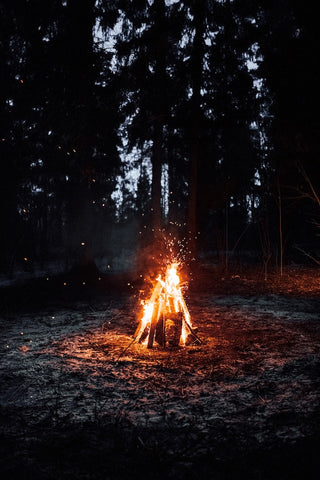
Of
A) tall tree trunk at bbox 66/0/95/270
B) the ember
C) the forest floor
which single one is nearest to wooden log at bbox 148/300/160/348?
the ember

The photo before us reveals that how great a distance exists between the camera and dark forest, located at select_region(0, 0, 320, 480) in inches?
123

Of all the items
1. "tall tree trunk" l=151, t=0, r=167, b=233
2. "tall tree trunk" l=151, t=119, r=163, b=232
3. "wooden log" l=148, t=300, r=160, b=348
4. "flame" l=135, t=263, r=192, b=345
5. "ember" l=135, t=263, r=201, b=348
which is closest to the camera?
"wooden log" l=148, t=300, r=160, b=348

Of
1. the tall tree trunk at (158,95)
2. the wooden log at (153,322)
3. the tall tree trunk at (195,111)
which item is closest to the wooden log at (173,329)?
the wooden log at (153,322)

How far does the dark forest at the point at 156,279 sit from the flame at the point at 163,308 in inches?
3.5

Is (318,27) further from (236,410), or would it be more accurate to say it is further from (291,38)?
(236,410)

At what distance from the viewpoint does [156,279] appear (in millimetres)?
7398

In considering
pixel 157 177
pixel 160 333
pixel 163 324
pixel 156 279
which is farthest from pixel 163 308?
pixel 157 177

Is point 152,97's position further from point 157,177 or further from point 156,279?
point 156,279

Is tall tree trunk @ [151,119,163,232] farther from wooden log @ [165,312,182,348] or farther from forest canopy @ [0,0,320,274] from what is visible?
wooden log @ [165,312,182,348]

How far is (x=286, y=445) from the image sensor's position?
2971 mm

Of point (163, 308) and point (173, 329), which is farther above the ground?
point (163, 308)

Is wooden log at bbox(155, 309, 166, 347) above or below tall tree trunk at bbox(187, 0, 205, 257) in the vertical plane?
below

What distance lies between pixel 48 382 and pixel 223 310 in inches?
210

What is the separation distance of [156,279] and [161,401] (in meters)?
3.59
